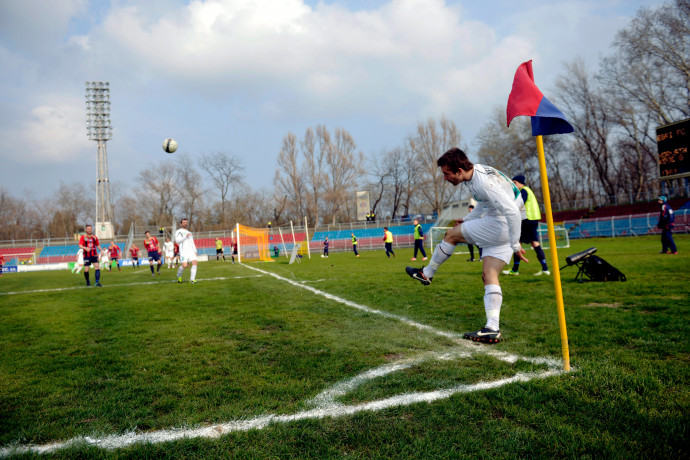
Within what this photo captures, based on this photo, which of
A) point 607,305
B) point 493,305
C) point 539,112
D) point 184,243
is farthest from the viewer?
point 184,243

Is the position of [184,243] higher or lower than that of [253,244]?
higher

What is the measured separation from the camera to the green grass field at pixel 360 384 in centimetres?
209

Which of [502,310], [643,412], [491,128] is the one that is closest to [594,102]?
[491,128]

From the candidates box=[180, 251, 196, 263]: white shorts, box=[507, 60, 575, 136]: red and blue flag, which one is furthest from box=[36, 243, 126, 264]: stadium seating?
box=[507, 60, 575, 136]: red and blue flag

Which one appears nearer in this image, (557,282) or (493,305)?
(557,282)

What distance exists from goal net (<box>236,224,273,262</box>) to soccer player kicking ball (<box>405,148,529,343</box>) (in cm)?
2640

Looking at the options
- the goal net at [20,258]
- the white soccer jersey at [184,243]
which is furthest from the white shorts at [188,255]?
the goal net at [20,258]

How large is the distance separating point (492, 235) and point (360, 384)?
86.9 inches

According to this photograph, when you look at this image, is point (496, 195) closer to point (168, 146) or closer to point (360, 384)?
point (360, 384)

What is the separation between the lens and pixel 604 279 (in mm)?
7531

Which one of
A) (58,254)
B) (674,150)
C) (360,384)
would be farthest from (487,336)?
(58,254)

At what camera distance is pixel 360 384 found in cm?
296

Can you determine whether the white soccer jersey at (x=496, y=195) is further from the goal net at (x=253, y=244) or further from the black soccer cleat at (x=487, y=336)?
the goal net at (x=253, y=244)

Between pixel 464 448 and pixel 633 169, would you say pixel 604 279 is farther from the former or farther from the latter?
pixel 633 169
